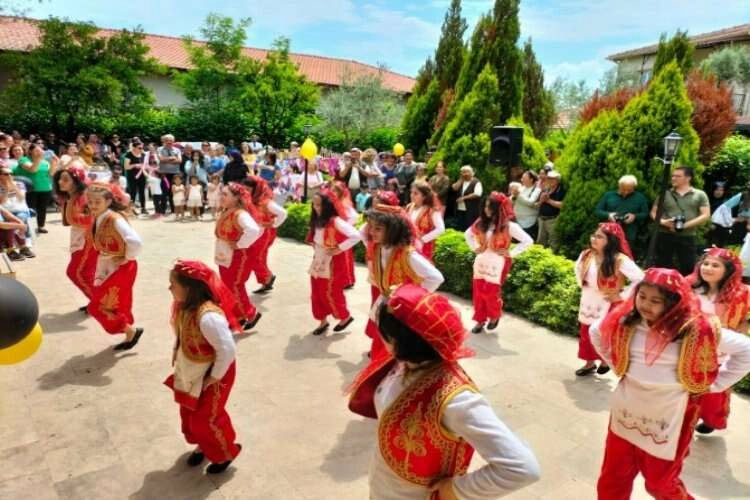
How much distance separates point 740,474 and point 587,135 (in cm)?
659

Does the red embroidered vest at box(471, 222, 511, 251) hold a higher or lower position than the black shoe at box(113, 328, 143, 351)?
higher

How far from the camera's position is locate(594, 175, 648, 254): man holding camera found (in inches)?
311

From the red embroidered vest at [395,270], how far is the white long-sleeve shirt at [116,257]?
7.70 ft

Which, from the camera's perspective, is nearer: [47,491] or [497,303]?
[47,491]

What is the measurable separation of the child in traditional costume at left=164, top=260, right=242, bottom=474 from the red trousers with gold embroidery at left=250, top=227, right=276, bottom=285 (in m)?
3.73

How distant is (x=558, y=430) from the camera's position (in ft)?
14.6

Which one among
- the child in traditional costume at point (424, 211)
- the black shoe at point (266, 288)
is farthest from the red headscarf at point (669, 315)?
the black shoe at point (266, 288)

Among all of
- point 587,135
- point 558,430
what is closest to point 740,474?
point 558,430

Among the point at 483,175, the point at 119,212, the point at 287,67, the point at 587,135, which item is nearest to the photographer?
the point at 119,212

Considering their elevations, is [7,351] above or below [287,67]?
below

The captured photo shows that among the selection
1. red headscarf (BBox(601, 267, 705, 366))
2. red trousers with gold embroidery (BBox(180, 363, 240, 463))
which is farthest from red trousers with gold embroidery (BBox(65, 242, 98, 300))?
Answer: red headscarf (BBox(601, 267, 705, 366))

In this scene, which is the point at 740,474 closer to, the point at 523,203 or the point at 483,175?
the point at 523,203

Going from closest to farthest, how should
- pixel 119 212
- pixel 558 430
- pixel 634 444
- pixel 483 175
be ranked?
pixel 634 444 < pixel 558 430 < pixel 119 212 < pixel 483 175

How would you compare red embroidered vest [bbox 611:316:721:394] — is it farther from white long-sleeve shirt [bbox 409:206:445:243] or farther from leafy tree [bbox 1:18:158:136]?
leafy tree [bbox 1:18:158:136]
